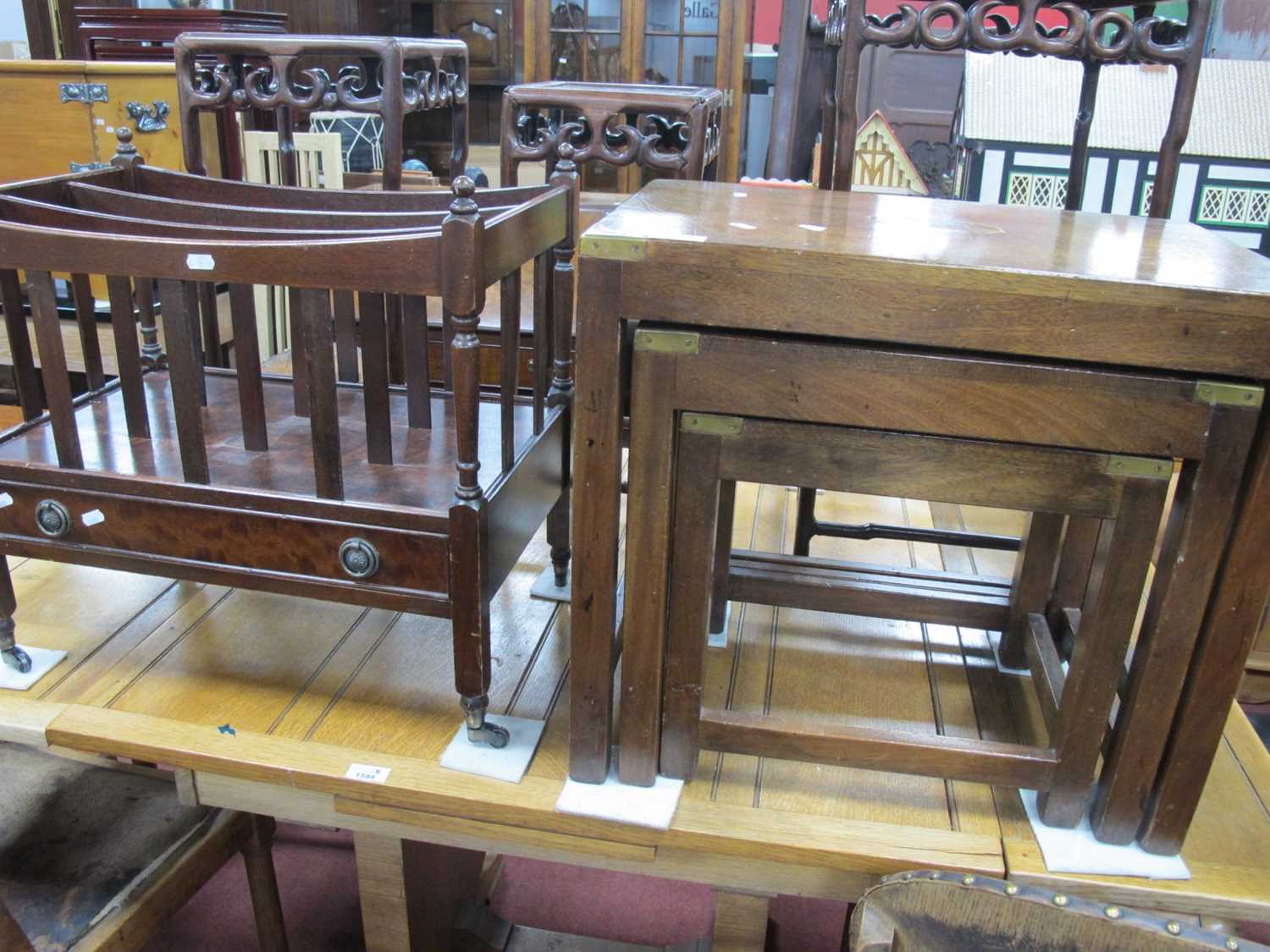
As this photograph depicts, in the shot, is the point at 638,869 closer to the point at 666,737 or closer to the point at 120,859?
the point at 666,737

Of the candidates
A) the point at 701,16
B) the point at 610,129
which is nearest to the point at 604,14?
the point at 701,16

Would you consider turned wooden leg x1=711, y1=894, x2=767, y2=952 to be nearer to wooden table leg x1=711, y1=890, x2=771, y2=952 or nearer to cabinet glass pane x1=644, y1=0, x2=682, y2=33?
wooden table leg x1=711, y1=890, x2=771, y2=952

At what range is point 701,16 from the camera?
4199 mm

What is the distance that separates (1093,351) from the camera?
2.89ft

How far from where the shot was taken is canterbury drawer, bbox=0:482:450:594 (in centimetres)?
112

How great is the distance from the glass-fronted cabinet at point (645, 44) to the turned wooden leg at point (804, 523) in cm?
275

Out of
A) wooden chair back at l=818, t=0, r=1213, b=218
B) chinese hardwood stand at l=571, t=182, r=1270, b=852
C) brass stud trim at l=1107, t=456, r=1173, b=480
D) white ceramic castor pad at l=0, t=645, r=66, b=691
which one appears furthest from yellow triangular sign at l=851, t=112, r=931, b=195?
Answer: white ceramic castor pad at l=0, t=645, r=66, b=691

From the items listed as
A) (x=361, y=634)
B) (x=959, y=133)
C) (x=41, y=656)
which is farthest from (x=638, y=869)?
(x=959, y=133)

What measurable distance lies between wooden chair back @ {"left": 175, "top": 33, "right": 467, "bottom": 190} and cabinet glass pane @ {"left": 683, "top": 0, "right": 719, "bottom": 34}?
98.0 inches

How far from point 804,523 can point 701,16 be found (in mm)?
3197

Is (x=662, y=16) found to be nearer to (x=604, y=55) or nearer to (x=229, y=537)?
(x=604, y=55)

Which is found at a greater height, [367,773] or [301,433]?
[301,433]

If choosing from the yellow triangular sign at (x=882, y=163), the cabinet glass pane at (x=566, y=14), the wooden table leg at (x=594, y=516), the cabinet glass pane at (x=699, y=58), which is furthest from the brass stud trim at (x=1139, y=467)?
the cabinet glass pane at (x=566, y=14)

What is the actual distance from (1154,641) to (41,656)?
1.35 meters
